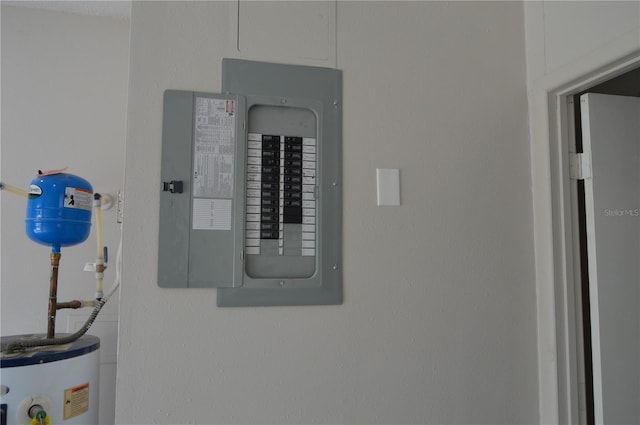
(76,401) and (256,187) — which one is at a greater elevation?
(256,187)

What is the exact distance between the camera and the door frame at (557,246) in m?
1.30

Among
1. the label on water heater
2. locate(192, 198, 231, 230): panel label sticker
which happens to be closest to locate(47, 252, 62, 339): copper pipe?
the label on water heater

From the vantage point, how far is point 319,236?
1.25m

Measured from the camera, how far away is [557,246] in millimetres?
1343

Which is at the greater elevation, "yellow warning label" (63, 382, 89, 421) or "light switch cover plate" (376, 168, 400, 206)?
"light switch cover plate" (376, 168, 400, 206)

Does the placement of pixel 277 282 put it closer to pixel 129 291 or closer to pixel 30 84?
pixel 129 291

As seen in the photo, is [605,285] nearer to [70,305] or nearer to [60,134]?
[70,305]

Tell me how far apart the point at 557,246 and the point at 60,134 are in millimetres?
2114

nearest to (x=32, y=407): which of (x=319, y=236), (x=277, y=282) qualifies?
(x=277, y=282)

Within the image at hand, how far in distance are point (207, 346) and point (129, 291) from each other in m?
0.27

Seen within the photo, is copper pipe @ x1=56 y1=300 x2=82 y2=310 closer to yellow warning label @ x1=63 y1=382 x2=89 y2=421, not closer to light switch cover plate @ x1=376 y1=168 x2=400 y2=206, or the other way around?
yellow warning label @ x1=63 y1=382 x2=89 y2=421

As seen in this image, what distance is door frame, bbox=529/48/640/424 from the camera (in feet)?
4.26

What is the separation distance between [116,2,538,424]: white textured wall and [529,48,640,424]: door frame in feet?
0.13

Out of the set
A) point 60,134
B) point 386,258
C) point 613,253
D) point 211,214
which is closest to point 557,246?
point 613,253
